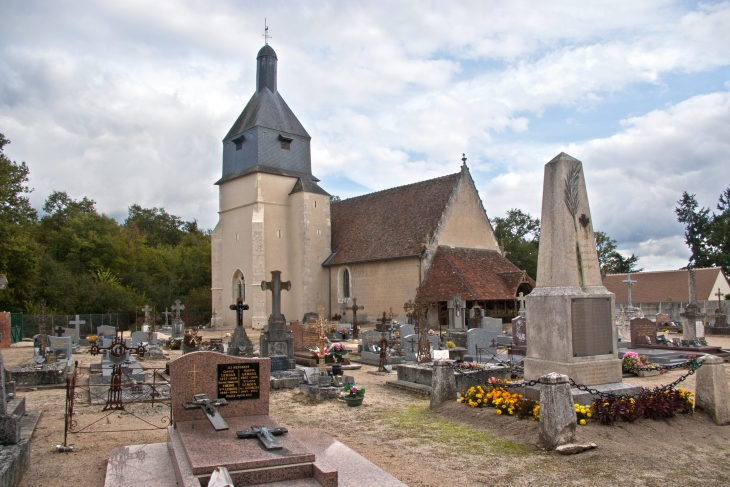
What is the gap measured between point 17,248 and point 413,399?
23.3 meters

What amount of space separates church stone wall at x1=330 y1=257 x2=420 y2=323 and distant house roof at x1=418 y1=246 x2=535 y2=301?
120 cm

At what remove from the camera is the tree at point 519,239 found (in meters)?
41.4

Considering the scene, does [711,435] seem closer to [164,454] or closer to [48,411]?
[164,454]

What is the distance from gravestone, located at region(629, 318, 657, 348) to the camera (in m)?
17.0

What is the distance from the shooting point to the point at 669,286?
39.8m

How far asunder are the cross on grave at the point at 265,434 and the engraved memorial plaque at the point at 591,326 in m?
4.67

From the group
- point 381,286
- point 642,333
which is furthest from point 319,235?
point 642,333

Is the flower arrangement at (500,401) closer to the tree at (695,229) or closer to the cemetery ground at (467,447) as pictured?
the cemetery ground at (467,447)

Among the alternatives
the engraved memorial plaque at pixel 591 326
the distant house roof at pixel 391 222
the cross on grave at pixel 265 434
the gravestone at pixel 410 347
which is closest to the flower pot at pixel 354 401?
the engraved memorial plaque at pixel 591 326

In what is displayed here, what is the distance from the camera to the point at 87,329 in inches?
1135

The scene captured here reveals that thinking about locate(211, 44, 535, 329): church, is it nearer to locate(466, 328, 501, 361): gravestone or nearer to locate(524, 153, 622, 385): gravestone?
locate(466, 328, 501, 361): gravestone

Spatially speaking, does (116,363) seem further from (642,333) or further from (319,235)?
(319,235)

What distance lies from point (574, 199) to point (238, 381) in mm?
5612

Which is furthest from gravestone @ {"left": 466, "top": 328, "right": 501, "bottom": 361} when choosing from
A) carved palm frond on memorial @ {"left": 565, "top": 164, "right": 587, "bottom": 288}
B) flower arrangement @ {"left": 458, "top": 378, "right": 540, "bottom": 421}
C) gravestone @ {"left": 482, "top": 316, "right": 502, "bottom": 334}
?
carved palm frond on memorial @ {"left": 565, "top": 164, "right": 587, "bottom": 288}
